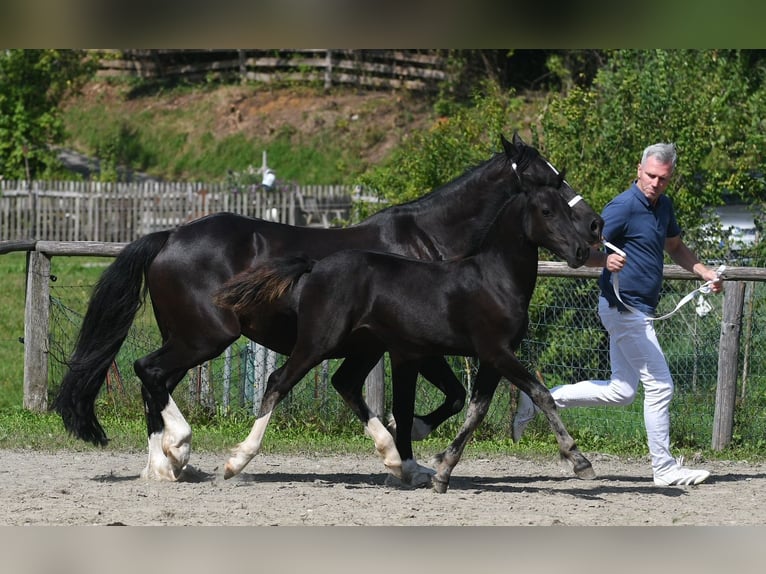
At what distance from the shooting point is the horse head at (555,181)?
5.90m

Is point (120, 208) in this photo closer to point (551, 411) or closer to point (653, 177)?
point (653, 177)

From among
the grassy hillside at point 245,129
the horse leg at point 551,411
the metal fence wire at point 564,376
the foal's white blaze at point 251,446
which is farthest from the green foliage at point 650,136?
the grassy hillside at point 245,129

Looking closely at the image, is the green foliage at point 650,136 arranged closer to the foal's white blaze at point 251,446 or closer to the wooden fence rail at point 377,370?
the wooden fence rail at point 377,370

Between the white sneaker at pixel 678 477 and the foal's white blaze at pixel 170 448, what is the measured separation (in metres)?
2.86

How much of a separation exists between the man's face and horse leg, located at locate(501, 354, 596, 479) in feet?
4.33

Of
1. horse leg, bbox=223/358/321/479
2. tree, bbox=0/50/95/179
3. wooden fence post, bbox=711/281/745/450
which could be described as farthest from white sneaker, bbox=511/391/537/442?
tree, bbox=0/50/95/179

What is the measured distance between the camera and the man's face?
20.5ft

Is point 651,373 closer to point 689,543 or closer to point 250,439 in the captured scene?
point 250,439

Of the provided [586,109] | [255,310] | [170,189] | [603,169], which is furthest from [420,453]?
[170,189]

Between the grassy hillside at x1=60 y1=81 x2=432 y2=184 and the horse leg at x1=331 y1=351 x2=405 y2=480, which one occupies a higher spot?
the grassy hillside at x1=60 y1=81 x2=432 y2=184

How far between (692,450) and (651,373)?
7.75ft

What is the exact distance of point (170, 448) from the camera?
6.42 m

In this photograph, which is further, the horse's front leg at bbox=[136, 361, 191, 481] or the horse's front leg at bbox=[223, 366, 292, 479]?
the horse's front leg at bbox=[136, 361, 191, 481]

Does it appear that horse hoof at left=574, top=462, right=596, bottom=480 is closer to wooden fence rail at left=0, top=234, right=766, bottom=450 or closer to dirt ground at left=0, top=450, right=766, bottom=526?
dirt ground at left=0, top=450, right=766, bottom=526
